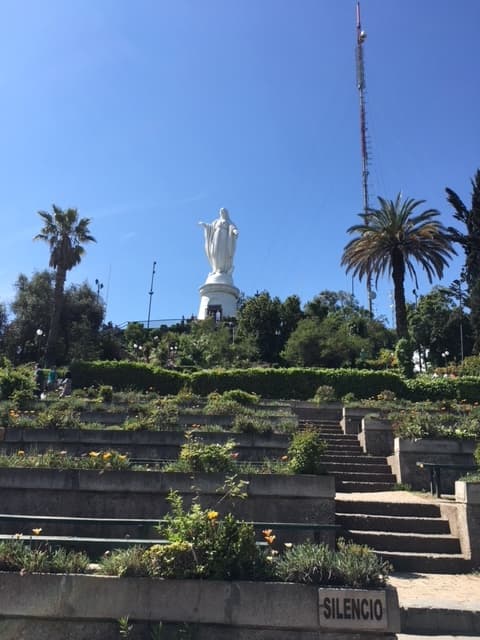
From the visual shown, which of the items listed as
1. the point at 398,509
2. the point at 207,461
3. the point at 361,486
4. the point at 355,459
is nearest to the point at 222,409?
the point at 355,459

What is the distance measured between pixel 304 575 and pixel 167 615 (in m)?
1.27

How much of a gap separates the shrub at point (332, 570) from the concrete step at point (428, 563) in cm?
277

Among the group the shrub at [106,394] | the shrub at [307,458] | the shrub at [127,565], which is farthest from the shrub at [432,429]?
the shrub at [106,394]

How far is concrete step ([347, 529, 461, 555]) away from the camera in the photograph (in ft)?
26.2

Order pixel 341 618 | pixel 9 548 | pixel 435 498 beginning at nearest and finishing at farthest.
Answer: pixel 341 618 → pixel 9 548 → pixel 435 498

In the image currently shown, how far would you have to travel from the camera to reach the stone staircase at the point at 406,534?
297 inches

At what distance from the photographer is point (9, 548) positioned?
5.15m

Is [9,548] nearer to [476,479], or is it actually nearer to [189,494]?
[189,494]

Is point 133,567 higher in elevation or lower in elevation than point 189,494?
lower

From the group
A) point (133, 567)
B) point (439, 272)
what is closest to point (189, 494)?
point (133, 567)

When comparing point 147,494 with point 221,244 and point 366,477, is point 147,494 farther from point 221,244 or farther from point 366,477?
point 221,244

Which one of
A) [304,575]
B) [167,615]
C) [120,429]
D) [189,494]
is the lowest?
[167,615]

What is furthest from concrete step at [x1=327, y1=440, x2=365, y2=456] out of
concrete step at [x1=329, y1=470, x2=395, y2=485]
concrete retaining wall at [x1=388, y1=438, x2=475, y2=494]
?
concrete retaining wall at [x1=388, y1=438, x2=475, y2=494]

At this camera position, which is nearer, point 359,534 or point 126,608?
point 126,608
